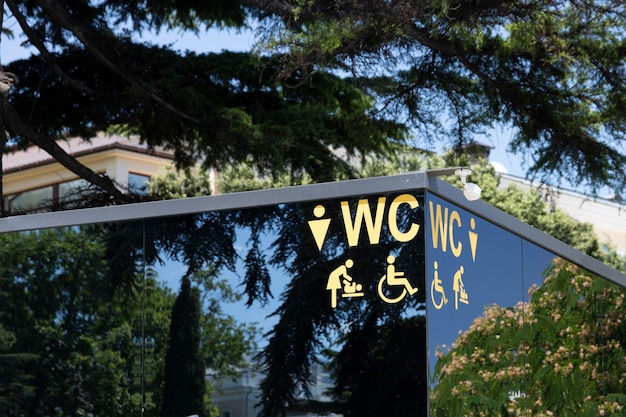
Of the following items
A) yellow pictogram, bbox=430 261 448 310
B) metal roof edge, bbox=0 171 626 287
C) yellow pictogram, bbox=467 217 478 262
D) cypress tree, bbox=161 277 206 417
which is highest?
metal roof edge, bbox=0 171 626 287

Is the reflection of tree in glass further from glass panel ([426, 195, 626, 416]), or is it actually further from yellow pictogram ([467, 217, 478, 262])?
yellow pictogram ([467, 217, 478, 262])

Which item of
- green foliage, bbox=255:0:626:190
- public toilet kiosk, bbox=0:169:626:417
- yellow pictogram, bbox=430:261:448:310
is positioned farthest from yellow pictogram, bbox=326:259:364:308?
green foliage, bbox=255:0:626:190

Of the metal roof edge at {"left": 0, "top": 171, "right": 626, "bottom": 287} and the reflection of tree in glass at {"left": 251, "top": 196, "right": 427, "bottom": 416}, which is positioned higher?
the metal roof edge at {"left": 0, "top": 171, "right": 626, "bottom": 287}

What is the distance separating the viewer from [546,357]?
6.65 m

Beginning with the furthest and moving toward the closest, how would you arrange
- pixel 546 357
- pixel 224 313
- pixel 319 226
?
pixel 546 357, pixel 224 313, pixel 319 226

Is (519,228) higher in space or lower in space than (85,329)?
higher

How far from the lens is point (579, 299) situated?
7.41 m

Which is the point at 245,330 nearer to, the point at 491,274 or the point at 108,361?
the point at 108,361

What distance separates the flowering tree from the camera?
5.62m

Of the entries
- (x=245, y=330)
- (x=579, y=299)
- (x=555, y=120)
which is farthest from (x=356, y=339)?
(x=555, y=120)

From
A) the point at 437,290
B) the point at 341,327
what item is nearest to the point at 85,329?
the point at 341,327

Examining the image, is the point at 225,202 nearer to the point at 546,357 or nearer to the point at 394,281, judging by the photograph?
the point at 394,281

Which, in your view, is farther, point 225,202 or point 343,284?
point 225,202

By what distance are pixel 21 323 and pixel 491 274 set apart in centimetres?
263
